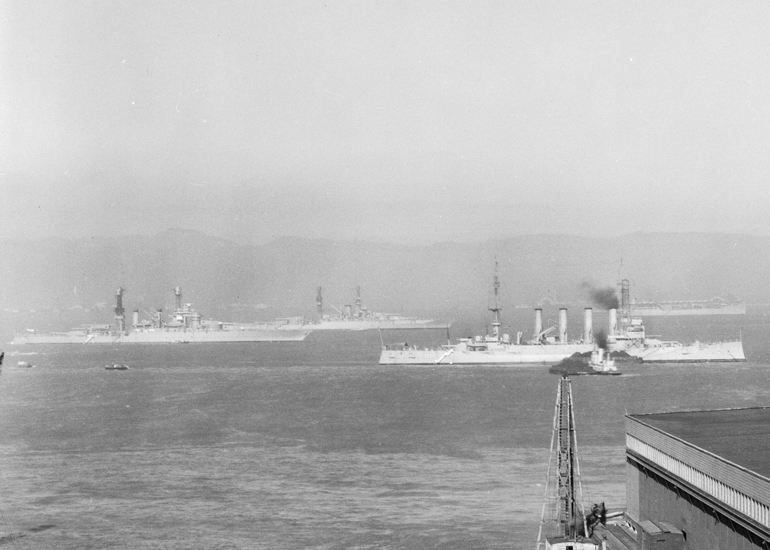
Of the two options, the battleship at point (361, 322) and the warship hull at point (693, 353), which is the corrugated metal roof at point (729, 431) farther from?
the battleship at point (361, 322)

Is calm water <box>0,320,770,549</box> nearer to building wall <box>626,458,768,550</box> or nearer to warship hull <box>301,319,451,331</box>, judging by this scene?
building wall <box>626,458,768,550</box>

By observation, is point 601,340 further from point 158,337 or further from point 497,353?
point 158,337

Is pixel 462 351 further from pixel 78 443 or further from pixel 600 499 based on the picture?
pixel 600 499

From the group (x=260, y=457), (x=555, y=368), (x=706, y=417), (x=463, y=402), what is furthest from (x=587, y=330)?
(x=706, y=417)

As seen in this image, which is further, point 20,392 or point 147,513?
point 20,392

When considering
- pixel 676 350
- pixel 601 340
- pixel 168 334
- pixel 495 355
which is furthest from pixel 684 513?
pixel 168 334

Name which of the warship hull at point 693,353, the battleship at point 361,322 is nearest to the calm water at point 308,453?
the warship hull at point 693,353

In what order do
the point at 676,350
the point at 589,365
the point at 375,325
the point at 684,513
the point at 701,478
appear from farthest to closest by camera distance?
the point at 375,325
the point at 676,350
the point at 589,365
the point at 684,513
the point at 701,478

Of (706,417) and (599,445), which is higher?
(706,417)
